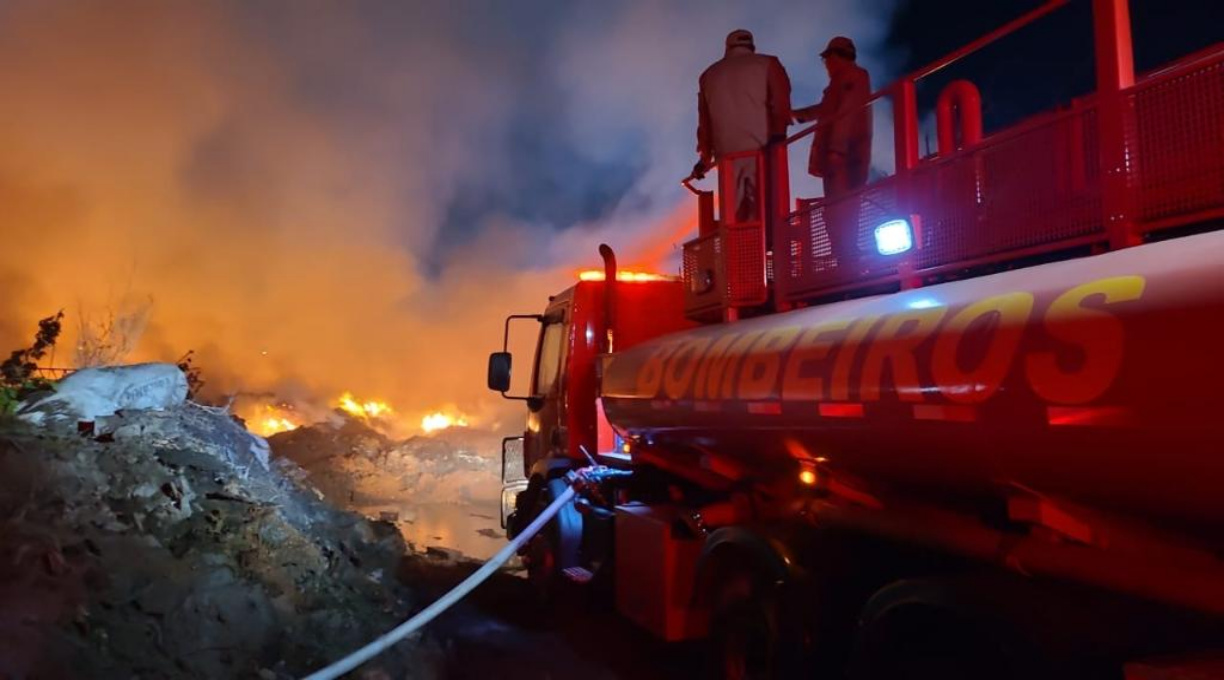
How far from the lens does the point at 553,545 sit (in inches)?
281

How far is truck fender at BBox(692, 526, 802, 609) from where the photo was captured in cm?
357

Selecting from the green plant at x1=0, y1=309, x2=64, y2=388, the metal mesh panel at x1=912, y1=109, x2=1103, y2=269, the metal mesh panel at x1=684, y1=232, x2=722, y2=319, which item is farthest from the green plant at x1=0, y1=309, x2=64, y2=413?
the metal mesh panel at x1=912, y1=109, x2=1103, y2=269

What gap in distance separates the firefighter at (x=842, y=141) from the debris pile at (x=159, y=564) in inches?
153

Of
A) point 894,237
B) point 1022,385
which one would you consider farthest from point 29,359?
point 1022,385

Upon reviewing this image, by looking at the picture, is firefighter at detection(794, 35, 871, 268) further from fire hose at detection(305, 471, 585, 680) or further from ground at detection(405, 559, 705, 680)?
ground at detection(405, 559, 705, 680)

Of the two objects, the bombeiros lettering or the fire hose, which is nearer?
the bombeiros lettering

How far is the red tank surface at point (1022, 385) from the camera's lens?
6.00ft

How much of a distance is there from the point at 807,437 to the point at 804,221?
1490mm

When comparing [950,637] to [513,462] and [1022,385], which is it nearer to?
[1022,385]

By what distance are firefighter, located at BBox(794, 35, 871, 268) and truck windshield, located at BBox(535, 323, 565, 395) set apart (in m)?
3.35

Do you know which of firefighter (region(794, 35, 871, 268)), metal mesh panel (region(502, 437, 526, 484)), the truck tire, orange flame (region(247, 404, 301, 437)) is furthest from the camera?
orange flame (region(247, 404, 301, 437))

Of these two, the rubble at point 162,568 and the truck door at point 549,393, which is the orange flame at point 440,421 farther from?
the rubble at point 162,568

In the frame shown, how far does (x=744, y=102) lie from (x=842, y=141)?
82 centimetres

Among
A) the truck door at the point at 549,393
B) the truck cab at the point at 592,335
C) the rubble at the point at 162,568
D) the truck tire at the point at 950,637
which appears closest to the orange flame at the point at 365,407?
the rubble at the point at 162,568
